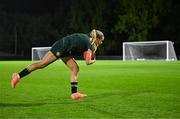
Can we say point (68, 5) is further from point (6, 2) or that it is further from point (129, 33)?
point (6, 2)

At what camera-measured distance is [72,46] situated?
852cm

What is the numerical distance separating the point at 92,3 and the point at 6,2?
29699 mm

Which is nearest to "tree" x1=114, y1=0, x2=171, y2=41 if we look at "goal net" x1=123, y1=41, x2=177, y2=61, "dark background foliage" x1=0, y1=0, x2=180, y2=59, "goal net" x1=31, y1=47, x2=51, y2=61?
"dark background foliage" x1=0, y1=0, x2=180, y2=59

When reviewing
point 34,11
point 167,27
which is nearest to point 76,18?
point 167,27

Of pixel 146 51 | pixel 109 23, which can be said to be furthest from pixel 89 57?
pixel 109 23

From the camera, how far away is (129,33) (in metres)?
59.8

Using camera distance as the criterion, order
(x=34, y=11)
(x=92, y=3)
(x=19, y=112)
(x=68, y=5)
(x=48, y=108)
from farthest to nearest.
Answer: (x=34, y=11), (x=68, y=5), (x=92, y=3), (x=48, y=108), (x=19, y=112)

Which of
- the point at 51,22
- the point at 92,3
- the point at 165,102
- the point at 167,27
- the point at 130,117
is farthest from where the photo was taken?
the point at 51,22

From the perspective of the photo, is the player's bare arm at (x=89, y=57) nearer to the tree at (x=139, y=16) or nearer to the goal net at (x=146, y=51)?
the goal net at (x=146, y=51)

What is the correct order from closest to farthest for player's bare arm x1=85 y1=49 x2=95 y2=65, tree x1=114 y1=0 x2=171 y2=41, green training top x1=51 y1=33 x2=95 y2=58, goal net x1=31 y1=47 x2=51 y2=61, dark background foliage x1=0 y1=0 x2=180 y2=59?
player's bare arm x1=85 y1=49 x2=95 y2=65, green training top x1=51 y1=33 x2=95 y2=58, goal net x1=31 y1=47 x2=51 y2=61, tree x1=114 y1=0 x2=171 y2=41, dark background foliage x1=0 y1=0 x2=180 y2=59

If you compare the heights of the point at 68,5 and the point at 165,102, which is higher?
the point at 68,5

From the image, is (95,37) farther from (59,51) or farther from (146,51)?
(146,51)

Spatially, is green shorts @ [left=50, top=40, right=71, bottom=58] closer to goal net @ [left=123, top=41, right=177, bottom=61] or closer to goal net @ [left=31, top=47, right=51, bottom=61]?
goal net @ [left=123, top=41, right=177, bottom=61]

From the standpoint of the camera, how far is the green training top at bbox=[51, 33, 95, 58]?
846cm
